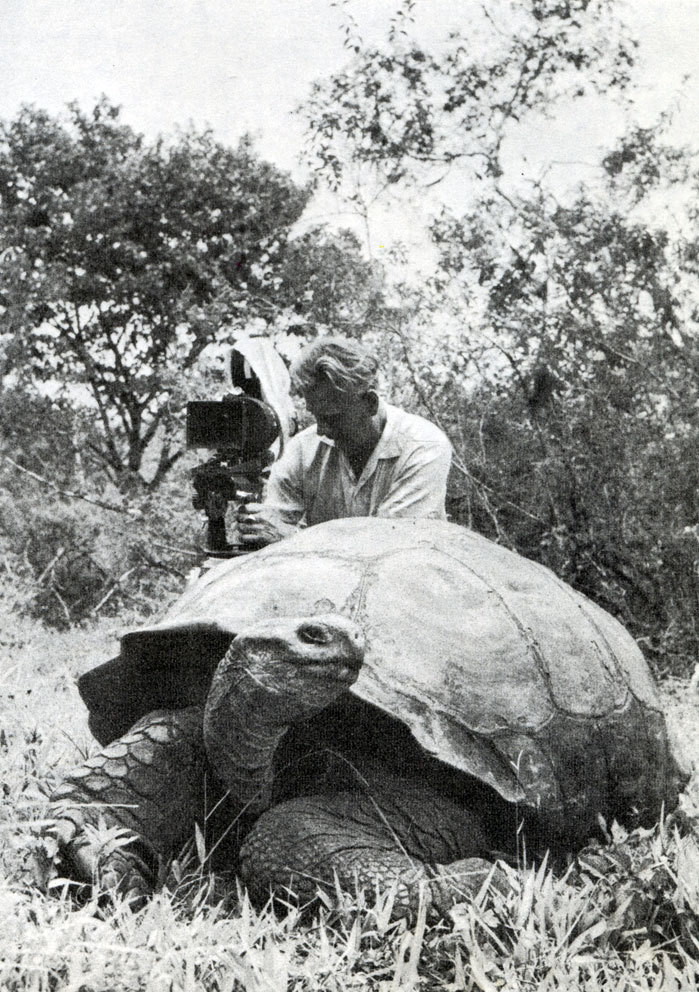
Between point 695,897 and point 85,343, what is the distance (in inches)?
370

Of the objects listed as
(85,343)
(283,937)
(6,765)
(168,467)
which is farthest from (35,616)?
(283,937)

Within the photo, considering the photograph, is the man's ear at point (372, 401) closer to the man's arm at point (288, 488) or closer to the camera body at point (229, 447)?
the man's arm at point (288, 488)

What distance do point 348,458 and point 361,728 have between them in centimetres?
181

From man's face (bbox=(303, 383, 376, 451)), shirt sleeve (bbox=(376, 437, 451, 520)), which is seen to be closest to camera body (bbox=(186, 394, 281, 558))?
man's face (bbox=(303, 383, 376, 451))

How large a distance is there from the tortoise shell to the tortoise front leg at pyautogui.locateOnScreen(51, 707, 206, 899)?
0.16 m

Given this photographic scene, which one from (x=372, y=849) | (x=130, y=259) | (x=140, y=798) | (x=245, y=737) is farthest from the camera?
(x=130, y=259)

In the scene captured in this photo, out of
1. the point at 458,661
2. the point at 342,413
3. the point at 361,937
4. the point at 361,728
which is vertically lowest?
the point at 361,937

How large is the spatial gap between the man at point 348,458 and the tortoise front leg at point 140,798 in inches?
46.9

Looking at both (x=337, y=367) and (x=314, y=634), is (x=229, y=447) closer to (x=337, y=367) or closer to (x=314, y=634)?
(x=337, y=367)

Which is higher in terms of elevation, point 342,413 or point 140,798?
point 342,413

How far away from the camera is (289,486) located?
4047 millimetres

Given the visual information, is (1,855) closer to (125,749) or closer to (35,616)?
(125,749)

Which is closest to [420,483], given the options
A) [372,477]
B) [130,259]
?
[372,477]

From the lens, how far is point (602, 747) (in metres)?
2.53
